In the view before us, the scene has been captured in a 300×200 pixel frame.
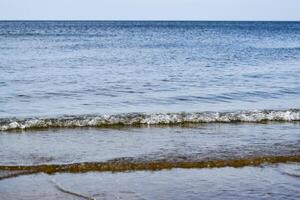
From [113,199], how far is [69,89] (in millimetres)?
13644

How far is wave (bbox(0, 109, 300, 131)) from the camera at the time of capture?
14.2 m

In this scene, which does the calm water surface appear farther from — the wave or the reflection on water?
the reflection on water

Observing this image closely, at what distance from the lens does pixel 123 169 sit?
9383 mm

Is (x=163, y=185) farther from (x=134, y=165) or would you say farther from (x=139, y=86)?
(x=139, y=86)

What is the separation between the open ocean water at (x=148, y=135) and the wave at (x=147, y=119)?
0.10ft

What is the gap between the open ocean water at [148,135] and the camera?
329 inches

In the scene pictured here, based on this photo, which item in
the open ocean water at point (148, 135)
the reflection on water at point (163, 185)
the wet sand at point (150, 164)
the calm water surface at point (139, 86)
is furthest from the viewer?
the calm water surface at point (139, 86)

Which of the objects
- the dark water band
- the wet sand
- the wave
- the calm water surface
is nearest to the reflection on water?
the wet sand

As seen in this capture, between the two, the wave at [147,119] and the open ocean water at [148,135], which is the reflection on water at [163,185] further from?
the wave at [147,119]

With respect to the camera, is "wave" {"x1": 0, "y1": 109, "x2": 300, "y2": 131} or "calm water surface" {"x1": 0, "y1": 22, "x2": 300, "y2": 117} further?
"calm water surface" {"x1": 0, "y1": 22, "x2": 300, "y2": 117}

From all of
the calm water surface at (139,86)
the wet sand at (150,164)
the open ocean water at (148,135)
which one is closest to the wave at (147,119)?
the open ocean water at (148,135)

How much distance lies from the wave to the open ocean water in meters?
0.03

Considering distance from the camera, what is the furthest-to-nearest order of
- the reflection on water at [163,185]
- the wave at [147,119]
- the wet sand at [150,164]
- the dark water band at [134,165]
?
1. the wave at [147,119]
2. the dark water band at [134,165]
3. the wet sand at [150,164]
4. the reflection on water at [163,185]

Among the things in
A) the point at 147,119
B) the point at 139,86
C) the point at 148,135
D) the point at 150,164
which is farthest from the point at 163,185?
the point at 139,86
